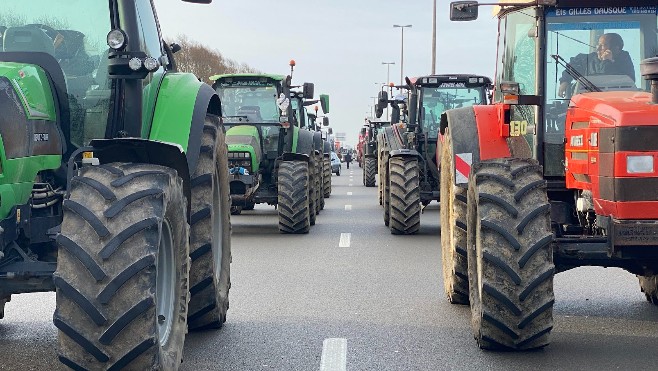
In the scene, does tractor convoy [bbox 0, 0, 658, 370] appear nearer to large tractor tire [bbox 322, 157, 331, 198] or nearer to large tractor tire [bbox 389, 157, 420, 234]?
large tractor tire [bbox 389, 157, 420, 234]

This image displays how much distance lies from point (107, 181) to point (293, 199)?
1202cm

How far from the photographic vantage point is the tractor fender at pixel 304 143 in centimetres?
2017

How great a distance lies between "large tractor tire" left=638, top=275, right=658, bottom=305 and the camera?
377 inches

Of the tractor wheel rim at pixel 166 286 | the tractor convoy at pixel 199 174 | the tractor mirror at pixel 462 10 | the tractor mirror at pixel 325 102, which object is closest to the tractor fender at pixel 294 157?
the tractor mirror at pixel 325 102

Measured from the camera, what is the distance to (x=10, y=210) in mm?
5918

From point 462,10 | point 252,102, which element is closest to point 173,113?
point 462,10

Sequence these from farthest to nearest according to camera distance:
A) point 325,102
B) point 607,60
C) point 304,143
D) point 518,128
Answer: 1. point 325,102
2. point 304,143
3. point 518,128
4. point 607,60

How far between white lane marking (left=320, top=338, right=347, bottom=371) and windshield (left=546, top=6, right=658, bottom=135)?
2099 mm

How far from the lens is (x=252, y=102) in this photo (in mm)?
19719

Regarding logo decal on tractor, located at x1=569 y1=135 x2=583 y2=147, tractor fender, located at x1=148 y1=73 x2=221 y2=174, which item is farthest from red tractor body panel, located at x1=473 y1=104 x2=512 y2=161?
tractor fender, located at x1=148 y1=73 x2=221 y2=174

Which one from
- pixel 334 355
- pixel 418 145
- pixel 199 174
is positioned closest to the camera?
pixel 334 355

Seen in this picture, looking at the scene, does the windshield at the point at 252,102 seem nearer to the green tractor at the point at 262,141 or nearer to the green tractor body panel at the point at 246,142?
the green tractor at the point at 262,141

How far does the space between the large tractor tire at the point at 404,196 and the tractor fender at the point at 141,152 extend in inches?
408

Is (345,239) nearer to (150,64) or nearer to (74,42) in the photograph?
(74,42)
